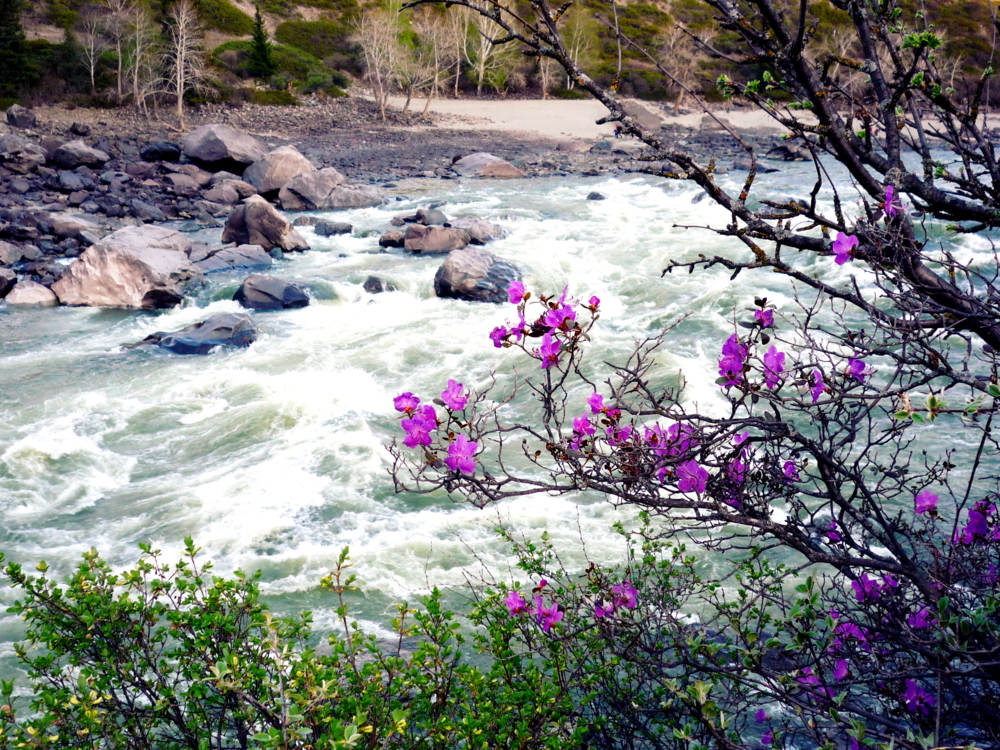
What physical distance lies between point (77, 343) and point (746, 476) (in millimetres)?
10311

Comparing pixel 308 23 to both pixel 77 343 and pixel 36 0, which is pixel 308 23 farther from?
pixel 77 343

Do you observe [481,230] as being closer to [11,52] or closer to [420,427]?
[420,427]

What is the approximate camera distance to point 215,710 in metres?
3.02

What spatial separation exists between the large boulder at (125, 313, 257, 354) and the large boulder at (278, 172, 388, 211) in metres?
9.27

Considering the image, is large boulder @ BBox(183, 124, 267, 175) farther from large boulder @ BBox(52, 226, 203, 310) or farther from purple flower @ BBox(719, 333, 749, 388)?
purple flower @ BBox(719, 333, 749, 388)

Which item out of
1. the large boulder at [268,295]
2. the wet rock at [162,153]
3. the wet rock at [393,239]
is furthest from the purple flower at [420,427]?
the wet rock at [162,153]

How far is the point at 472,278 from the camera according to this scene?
12.4 meters

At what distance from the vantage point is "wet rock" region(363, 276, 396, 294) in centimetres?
1267

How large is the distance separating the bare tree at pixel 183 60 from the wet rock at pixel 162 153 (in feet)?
29.9

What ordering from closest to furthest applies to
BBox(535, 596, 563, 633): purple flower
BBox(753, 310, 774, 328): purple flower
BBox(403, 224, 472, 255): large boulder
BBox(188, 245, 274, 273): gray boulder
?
1. BBox(753, 310, 774, 328): purple flower
2. BBox(535, 596, 563, 633): purple flower
3. BBox(188, 245, 274, 273): gray boulder
4. BBox(403, 224, 472, 255): large boulder

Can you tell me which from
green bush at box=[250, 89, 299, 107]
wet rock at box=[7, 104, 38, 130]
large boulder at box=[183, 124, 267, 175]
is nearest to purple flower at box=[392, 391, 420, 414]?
large boulder at box=[183, 124, 267, 175]

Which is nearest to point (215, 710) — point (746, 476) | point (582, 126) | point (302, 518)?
point (746, 476)

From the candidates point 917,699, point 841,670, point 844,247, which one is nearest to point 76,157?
point 844,247

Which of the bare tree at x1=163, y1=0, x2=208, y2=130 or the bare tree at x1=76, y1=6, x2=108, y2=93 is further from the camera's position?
the bare tree at x1=76, y1=6, x2=108, y2=93
